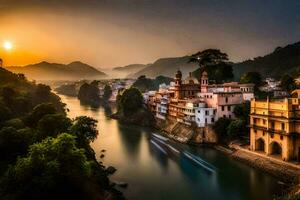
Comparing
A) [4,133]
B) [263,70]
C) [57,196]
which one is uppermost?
[263,70]

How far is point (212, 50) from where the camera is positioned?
53031 mm

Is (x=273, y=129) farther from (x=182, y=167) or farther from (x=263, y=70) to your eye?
(x=263, y=70)

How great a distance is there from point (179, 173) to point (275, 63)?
72.4m

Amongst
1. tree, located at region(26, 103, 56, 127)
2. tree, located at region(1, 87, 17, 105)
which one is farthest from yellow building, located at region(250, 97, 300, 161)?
tree, located at region(1, 87, 17, 105)

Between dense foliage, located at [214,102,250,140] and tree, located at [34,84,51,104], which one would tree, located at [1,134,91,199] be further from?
tree, located at [34,84,51,104]

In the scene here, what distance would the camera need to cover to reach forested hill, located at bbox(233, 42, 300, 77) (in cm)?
8324

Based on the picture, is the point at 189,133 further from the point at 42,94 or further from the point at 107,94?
the point at 107,94

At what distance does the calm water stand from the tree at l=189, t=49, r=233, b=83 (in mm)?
17793

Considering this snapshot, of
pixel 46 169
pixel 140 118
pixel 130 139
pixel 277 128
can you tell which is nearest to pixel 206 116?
pixel 130 139

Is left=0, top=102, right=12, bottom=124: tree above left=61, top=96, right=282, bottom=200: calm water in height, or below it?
above

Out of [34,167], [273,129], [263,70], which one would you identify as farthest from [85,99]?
[34,167]

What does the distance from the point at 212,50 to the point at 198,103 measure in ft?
55.9

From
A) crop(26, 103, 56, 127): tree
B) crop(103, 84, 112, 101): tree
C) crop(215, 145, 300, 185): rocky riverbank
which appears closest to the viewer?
crop(215, 145, 300, 185): rocky riverbank

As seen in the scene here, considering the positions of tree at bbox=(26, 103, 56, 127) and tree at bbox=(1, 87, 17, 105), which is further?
tree at bbox=(1, 87, 17, 105)
